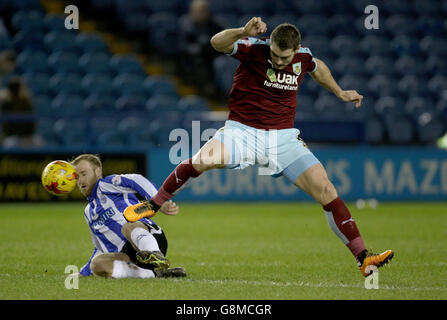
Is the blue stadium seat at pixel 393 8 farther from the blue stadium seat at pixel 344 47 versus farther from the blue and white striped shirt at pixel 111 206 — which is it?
the blue and white striped shirt at pixel 111 206

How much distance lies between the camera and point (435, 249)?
24.6 ft

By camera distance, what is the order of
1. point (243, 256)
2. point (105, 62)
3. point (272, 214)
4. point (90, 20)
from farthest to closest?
1. point (90, 20)
2. point (105, 62)
3. point (272, 214)
4. point (243, 256)

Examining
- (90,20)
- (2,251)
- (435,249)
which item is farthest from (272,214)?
(90,20)

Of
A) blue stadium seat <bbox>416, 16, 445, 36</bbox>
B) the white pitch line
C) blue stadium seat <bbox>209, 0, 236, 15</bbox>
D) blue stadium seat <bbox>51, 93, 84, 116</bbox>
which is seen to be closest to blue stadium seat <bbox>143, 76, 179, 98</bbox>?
blue stadium seat <bbox>51, 93, 84, 116</bbox>

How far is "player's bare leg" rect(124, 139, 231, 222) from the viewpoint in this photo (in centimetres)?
528

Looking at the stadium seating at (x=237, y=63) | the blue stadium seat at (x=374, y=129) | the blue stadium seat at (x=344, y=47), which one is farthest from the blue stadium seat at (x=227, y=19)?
the blue stadium seat at (x=374, y=129)

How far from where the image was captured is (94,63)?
50.9ft

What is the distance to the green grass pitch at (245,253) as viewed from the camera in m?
4.84

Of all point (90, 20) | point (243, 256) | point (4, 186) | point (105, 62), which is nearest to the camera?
point (243, 256)

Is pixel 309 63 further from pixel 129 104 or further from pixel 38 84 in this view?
pixel 38 84

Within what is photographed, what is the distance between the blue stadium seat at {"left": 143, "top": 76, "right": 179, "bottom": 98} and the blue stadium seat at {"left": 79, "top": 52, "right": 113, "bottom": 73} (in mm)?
955

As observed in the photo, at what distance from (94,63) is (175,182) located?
10714 millimetres

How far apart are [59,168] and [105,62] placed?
1038cm

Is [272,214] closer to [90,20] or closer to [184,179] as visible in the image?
[184,179]
